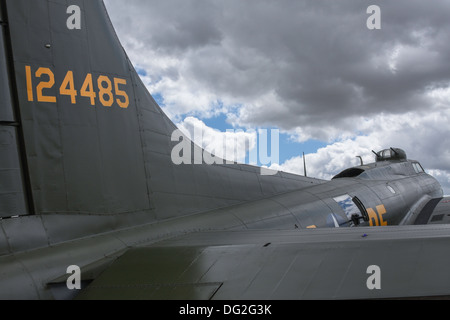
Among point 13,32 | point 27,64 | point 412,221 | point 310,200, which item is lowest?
point 412,221

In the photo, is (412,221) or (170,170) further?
(412,221)

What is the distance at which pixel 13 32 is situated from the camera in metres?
4.21

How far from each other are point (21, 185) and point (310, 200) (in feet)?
16.0

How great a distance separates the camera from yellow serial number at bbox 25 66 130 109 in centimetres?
429

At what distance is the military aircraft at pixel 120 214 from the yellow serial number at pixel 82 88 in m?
0.01

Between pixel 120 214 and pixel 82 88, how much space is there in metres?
1.47

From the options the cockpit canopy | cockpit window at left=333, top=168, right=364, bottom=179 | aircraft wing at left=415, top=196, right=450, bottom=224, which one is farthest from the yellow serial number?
the cockpit canopy

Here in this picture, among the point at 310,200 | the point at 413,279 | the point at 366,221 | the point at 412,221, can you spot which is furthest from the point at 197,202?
the point at 412,221

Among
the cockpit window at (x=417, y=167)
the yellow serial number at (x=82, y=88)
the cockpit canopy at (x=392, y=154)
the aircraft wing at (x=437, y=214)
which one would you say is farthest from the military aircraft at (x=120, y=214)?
the cockpit window at (x=417, y=167)

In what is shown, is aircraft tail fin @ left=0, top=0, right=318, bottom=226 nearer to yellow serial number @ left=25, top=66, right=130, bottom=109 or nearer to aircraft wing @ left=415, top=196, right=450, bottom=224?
yellow serial number @ left=25, top=66, right=130, bottom=109

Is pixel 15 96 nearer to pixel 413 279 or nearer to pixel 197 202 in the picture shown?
pixel 197 202

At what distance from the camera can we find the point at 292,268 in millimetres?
3303

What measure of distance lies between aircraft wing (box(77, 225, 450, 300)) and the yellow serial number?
5.89 ft

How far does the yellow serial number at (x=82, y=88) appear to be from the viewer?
4285 mm
